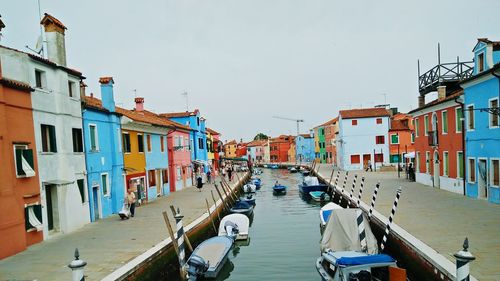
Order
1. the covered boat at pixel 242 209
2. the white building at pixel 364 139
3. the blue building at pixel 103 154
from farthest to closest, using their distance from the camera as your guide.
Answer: the white building at pixel 364 139, the covered boat at pixel 242 209, the blue building at pixel 103 154

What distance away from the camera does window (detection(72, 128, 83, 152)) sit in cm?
1698

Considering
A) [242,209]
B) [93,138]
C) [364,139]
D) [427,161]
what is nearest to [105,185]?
[93,138]

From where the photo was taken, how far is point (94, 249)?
12.3 metres

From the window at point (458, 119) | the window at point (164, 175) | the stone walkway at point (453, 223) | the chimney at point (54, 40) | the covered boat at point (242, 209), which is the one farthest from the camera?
the window at point (164, 175)

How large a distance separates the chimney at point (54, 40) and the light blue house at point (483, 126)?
18722 millimetres

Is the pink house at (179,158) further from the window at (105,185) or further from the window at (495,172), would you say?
the window at (495,172)

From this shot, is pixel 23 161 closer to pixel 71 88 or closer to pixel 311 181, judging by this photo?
pixel 71 88

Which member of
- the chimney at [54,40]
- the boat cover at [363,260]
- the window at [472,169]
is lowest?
the boat cover at [363,260]

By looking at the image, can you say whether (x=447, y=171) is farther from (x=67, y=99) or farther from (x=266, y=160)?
(x=266, y=160)

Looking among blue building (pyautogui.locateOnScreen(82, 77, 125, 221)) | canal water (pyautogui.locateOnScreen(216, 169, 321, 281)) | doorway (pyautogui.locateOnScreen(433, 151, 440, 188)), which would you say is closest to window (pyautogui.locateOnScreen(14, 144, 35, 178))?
blue building (pyautogui.locateOnScreen(82, 77, 125, 221))

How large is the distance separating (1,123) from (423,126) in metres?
27.6

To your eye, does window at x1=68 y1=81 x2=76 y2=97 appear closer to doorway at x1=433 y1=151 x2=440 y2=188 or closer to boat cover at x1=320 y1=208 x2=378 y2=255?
boat cover at x1=320 y1=208 x2=378 y2=255

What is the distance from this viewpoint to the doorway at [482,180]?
18.8 meters

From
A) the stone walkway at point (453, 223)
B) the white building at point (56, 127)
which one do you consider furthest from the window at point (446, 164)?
the white building at point (56, 127)
